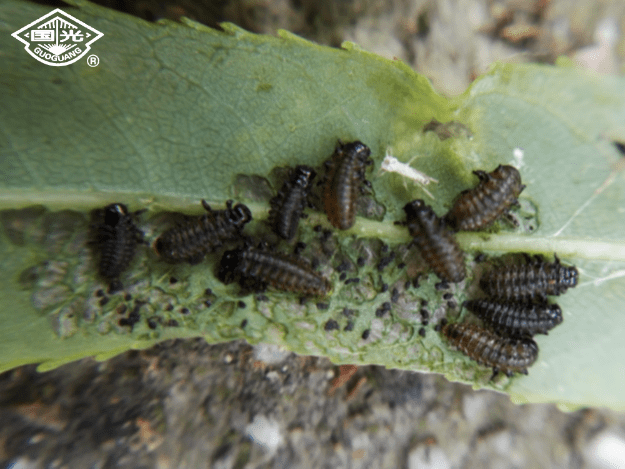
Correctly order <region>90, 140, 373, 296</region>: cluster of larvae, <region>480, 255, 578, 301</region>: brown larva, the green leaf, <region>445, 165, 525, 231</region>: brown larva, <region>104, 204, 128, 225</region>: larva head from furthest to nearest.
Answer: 1. <region>480, 255, 578, 301</region>: brown larva
2. <region>445, 165, 525, 231</region>: brown larva
3. <region>90, 140, 373, 296</region>: cluster of larvae
4. <region>104, 204, 128, 225</region>: larva head
5. the green leaf

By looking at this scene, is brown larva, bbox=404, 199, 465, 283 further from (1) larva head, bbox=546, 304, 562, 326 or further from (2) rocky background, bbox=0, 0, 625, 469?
(2) rocky background, bbox=0, 0, 625, 469

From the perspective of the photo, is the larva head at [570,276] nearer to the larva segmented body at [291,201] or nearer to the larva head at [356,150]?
the larva head at [356,150]

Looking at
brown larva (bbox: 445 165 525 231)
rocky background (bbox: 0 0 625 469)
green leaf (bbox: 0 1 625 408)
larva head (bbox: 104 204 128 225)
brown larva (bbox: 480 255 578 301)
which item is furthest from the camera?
rocky background (bbox: 0 0 625 469)

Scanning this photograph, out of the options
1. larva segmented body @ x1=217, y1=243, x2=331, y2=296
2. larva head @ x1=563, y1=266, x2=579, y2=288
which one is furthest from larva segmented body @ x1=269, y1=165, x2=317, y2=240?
larva head @ x1=563, y1=266, x2=579, y2=288

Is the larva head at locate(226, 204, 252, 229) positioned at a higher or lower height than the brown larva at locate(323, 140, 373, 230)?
lower

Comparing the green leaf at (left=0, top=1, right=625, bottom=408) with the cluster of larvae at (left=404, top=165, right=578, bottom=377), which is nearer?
the green leaf at (left=0, top=1, right=625, bottom=408)

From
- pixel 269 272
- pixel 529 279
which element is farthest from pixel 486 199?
pixel 269 272

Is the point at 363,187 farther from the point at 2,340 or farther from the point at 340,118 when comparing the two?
the point at 2,340
